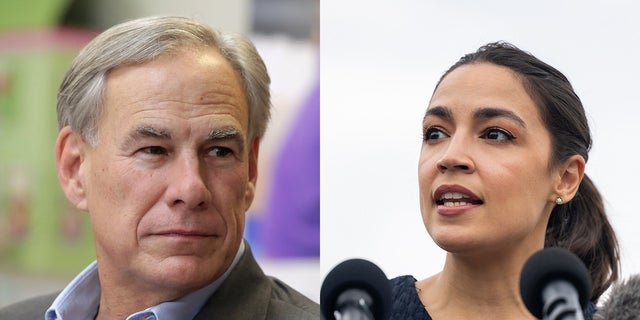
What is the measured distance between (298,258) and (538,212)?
855mm

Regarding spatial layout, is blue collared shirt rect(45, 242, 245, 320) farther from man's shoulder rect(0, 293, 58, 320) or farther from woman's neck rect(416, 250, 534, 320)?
woman's neck rect(416, 250, 534, 320)

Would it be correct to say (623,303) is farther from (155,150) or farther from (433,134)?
(155,150)

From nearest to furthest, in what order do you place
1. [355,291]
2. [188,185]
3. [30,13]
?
[355,291] → [188,185] → [30,13]

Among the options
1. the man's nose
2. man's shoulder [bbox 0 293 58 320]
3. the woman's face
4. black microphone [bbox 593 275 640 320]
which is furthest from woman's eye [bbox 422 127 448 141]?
man's shoulder [bbox 0 293 58 320]

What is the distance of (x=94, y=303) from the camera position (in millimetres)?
2664

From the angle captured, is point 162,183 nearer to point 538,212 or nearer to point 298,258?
point 298,258

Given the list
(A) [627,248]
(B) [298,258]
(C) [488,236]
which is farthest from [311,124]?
(A) [627,248]

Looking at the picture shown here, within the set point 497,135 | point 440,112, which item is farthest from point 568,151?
point 440,112

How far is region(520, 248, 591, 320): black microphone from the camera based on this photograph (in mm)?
1452

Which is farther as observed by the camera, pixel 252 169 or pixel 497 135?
pixel 252 169

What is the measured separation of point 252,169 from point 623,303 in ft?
3.47

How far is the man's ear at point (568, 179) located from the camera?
2039 millimetres

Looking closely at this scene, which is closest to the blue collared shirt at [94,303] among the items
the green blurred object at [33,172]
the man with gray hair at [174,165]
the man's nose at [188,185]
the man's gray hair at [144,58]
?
the man with gray hair at [174,165]

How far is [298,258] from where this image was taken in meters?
2.68
